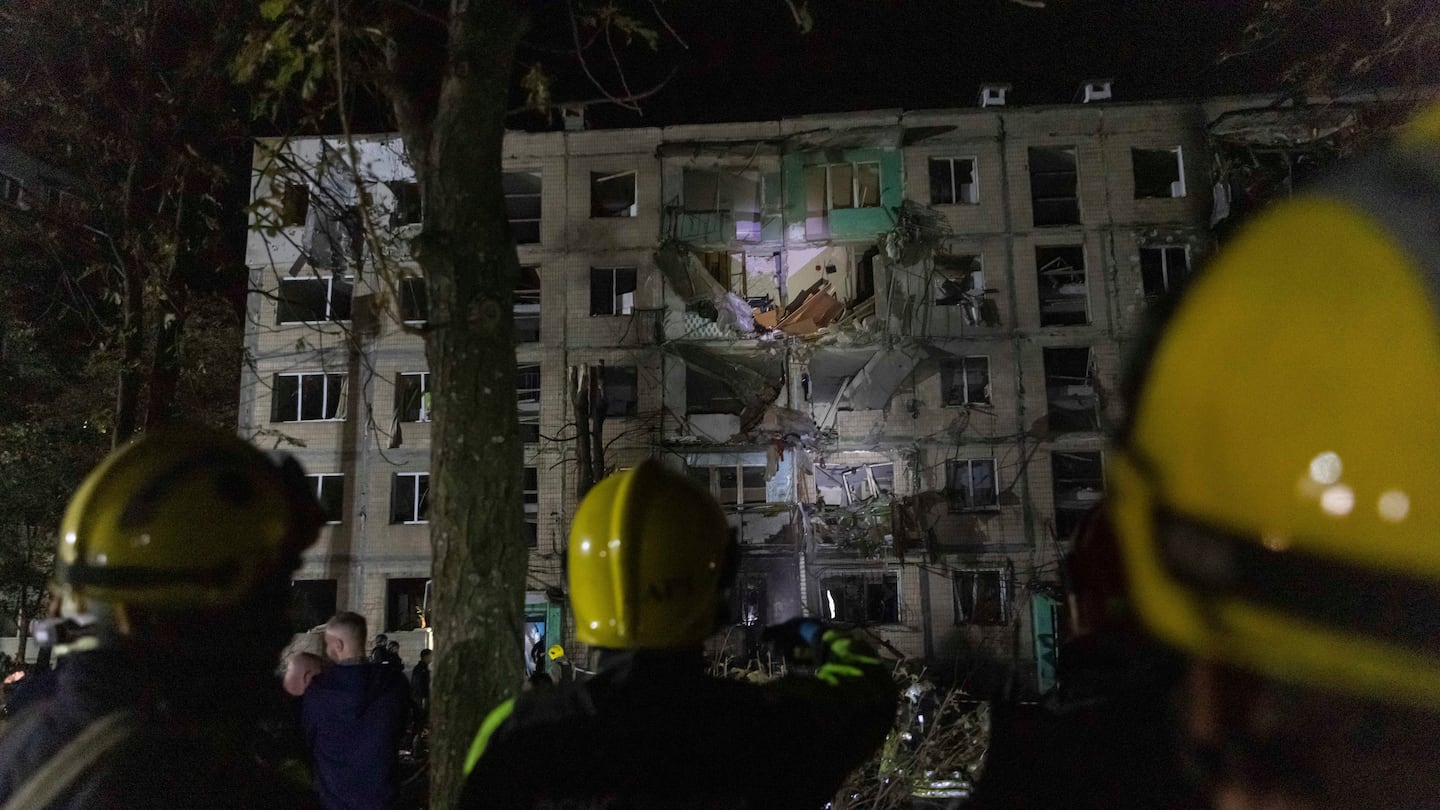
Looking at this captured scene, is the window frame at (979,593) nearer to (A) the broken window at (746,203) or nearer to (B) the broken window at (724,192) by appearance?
(A) the broken window at (746,203)

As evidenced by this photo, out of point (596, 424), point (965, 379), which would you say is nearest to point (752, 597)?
point (596, 424)

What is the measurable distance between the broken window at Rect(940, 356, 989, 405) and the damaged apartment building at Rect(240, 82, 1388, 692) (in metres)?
0.07

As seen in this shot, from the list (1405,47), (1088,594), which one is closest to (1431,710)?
(1088,594)

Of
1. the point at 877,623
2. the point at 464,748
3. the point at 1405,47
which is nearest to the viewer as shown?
the point at 464,748

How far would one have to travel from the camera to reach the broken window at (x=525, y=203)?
26.2m

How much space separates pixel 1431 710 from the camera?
2.78ft

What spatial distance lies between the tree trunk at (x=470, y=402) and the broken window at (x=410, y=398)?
2204cm

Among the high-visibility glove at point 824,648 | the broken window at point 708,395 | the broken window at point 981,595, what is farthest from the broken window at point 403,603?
the high-visibility glove at point 824,648

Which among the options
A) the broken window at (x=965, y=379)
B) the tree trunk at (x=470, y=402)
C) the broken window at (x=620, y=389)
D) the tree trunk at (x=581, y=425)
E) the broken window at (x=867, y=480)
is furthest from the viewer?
the broken window at (x=620, y=389)

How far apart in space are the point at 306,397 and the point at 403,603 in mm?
7190

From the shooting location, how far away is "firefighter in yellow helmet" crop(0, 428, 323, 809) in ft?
4.99

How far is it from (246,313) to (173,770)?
29.5 m

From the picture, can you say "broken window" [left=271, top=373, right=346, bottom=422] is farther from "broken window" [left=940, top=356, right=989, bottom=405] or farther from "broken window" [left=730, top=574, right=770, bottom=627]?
"broken window" [left=940, top=356, right=989, bottom=405]

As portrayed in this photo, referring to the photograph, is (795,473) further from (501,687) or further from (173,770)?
(173,770)
